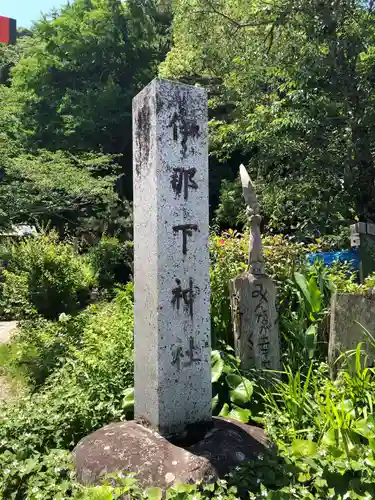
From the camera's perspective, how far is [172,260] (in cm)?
277

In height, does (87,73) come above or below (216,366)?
above

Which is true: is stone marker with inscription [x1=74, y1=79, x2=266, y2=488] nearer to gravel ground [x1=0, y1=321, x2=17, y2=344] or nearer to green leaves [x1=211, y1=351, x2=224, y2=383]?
green leaves [x1=211, y1=351, x2=224, y2=383]

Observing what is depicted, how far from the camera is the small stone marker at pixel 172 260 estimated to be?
8.96 feet

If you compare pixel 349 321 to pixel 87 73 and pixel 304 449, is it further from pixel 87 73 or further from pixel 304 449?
pixel 87 73

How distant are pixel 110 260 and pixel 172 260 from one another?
899 cm

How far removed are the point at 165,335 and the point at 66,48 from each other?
49.7 ft

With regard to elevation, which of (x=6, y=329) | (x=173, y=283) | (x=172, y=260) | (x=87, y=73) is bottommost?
(x=6, y=329)

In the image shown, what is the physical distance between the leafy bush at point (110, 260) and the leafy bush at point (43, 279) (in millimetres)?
3863

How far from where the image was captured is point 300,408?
286cm

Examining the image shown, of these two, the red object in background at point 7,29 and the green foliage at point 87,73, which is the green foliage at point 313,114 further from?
the red object in background at point 7,29

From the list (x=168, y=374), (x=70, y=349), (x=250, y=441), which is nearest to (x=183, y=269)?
(x=168, y=374)

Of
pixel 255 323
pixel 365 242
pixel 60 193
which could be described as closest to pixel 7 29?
pixel 60 193

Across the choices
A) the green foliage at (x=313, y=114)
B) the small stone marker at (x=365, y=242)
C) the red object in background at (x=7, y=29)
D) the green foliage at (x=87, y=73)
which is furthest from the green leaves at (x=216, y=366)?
the red object in background at (x=7, y=29)

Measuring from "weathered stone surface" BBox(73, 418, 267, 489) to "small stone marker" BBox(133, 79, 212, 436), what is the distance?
0.66 feet
